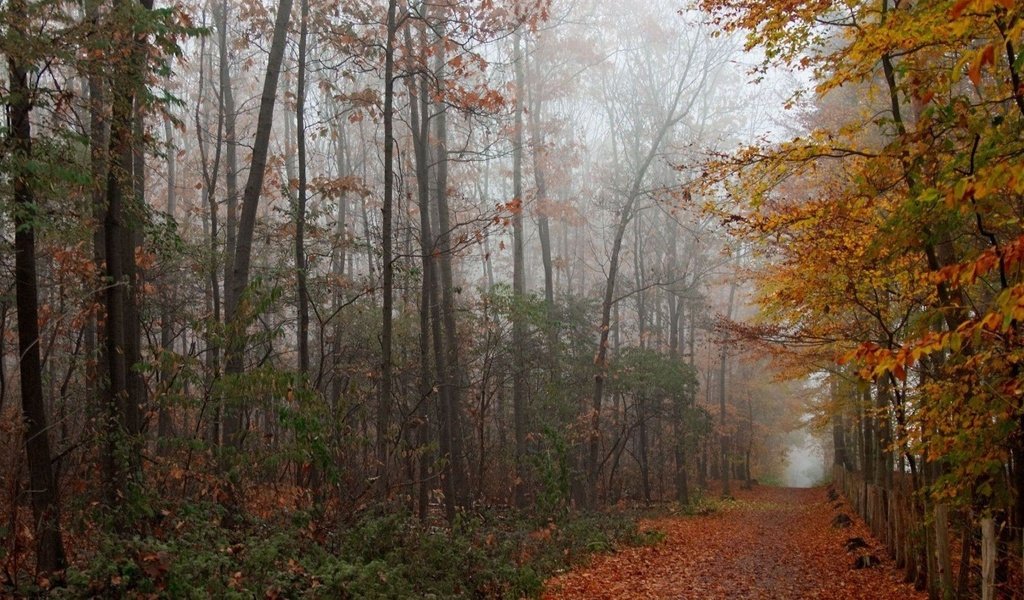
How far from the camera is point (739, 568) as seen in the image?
475 inches

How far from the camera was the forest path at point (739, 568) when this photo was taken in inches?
→ 388

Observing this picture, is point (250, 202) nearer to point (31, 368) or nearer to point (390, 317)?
point (390, 317)

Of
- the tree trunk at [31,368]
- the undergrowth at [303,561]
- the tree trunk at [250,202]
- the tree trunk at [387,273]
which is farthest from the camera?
the tree trunk at [387,273]

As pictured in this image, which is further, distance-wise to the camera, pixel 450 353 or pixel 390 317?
pixel 450 353

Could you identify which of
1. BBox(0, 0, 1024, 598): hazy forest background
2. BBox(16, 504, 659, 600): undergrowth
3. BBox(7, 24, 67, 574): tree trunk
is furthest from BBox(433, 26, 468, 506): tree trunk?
BBox(7, 24, 67, 574): tree trunk

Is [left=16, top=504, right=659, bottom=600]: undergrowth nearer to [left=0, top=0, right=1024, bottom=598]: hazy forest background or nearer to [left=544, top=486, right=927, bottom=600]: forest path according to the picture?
[left=0, top=0, right=1024, bottom=598]: hazy forest background

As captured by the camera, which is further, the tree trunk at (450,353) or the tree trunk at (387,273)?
the tree trunk at (450,353)

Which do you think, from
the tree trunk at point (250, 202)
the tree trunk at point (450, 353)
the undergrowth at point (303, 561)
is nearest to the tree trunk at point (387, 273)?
the undergrowth at point (303, 561)

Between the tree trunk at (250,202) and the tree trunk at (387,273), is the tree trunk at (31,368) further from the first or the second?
the tree trunk at (387,273)

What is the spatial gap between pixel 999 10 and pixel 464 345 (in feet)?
46.5

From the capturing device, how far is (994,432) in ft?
20.1

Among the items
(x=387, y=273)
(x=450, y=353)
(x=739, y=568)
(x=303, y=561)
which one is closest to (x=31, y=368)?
(x=303, y=561)

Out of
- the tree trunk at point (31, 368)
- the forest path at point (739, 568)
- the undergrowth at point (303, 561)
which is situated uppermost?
the tree trunk at point (31, 368)

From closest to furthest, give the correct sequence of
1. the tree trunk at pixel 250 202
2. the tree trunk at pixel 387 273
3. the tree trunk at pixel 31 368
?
1. the tree trunk at pixel 31 368
2. the tree trunk at pixel 250 202
3. the tree trunk at pixel 387 273
